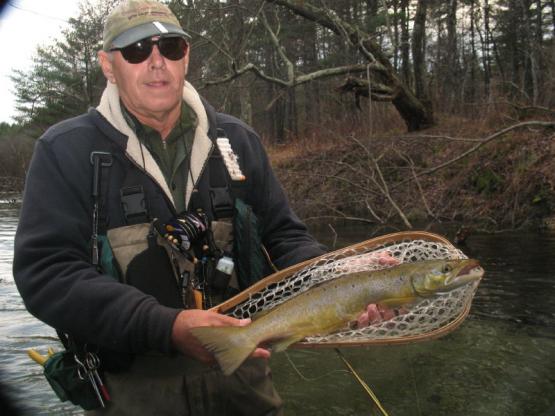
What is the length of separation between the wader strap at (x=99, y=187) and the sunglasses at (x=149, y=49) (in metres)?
0.59

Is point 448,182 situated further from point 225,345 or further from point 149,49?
point 225,345

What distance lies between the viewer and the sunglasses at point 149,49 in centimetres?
289

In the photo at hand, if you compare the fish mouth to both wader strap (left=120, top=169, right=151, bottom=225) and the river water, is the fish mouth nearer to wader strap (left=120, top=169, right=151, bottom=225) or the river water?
wader strap (left=120, top=169, right=151, bottom=225)

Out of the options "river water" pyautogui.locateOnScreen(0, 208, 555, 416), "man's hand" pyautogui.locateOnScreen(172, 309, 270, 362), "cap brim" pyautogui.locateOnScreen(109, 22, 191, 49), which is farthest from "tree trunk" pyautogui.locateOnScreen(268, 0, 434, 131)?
"man's hand" pyautogui.locateOnScreen(172, 309, 270, 362)

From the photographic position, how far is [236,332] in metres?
2.31

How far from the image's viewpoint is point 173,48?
2.98 metres

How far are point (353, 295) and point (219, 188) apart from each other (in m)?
0.92

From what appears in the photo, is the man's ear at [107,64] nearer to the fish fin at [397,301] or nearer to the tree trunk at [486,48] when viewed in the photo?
the fish fin at [397,301]

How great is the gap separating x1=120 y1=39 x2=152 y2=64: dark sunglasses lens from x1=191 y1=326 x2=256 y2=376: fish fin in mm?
1485

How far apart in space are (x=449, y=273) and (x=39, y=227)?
72.6 inches

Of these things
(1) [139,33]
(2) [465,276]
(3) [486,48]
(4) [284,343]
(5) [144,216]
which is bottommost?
(4) [284,343]

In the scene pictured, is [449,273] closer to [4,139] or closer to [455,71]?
[455,71]

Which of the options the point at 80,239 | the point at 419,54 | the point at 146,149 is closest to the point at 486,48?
the point at 419,54

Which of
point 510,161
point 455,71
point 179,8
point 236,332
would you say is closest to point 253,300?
point 236,332
